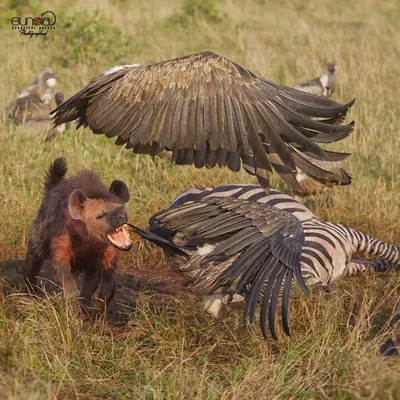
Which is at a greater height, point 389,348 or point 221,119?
point 221,119

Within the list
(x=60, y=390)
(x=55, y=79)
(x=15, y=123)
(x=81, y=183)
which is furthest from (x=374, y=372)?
(x=55, y=79)

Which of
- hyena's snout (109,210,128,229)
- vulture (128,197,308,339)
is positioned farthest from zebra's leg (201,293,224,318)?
hyena's snout (109,210,128,229)

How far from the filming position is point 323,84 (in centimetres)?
943

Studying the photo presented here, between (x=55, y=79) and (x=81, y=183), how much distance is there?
4.67 m

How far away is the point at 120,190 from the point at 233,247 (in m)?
0.91

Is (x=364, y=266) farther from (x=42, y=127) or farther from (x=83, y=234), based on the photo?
(x=42, y=127)

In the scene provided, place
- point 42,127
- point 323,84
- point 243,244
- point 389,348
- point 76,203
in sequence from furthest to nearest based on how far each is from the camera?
point 323,84, point 42,127, point 76,203, point 243,244, point 389,348

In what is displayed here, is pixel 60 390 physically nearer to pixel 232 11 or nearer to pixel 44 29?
pixel 44 29

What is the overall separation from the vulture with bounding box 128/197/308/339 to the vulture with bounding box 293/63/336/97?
4.50 m

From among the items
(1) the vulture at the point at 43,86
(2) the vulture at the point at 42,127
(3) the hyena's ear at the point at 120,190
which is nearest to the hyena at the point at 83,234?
(3) the hyena's ear at the point at 120,190

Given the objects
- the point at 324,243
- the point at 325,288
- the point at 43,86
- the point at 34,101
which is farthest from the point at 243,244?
the point at 43,86

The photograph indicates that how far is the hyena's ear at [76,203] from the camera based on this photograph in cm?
466

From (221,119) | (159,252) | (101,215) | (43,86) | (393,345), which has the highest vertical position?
(221,119)

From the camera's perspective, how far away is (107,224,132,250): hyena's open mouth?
15.3 ft
